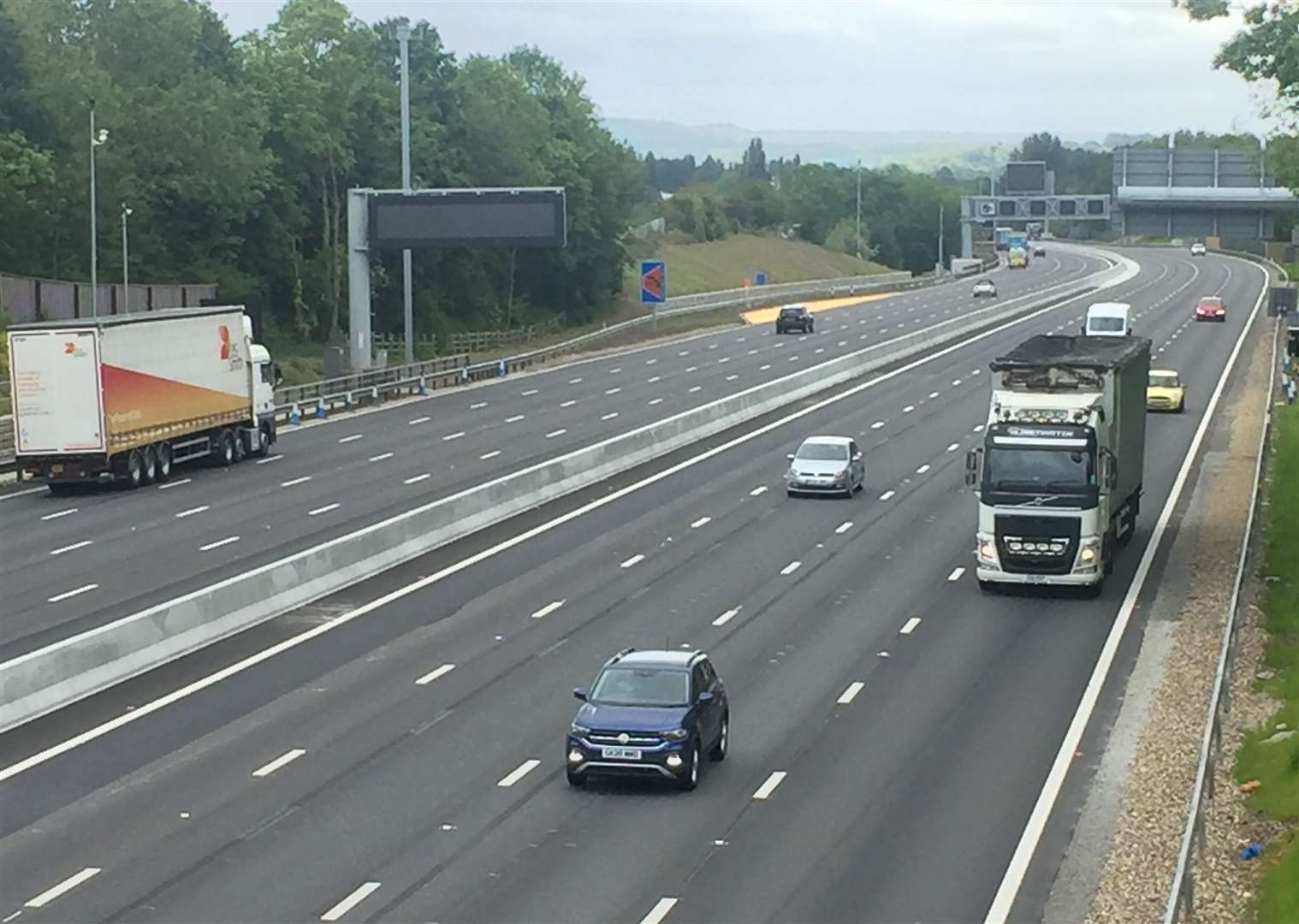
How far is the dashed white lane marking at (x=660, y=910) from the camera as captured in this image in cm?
1945

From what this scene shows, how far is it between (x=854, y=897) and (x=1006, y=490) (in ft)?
57.7

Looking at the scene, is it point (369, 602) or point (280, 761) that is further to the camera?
point (369, 602)

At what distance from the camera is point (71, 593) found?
37.9 metres

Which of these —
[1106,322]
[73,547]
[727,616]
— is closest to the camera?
[727,616]

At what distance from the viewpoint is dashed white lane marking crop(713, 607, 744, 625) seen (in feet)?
116

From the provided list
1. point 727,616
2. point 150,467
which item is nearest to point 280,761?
point 727,616

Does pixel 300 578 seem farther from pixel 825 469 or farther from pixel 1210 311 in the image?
pixel 1210 311

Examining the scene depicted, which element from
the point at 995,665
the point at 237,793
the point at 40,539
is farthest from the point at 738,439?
the point at 237,793

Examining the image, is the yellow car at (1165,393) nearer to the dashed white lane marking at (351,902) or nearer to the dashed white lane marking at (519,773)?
the dashed white lane marking at (519,773)

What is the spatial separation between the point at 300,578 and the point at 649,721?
Result: 1452 centimetres

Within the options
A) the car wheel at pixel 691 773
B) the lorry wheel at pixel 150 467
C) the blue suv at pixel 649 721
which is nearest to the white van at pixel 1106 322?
the lorry wheel at pixel 150 467

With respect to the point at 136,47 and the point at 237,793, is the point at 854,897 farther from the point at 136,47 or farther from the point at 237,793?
the point at 136,47

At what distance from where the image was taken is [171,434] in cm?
5516

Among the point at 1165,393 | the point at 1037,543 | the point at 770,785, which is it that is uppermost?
the point at 1037,543
